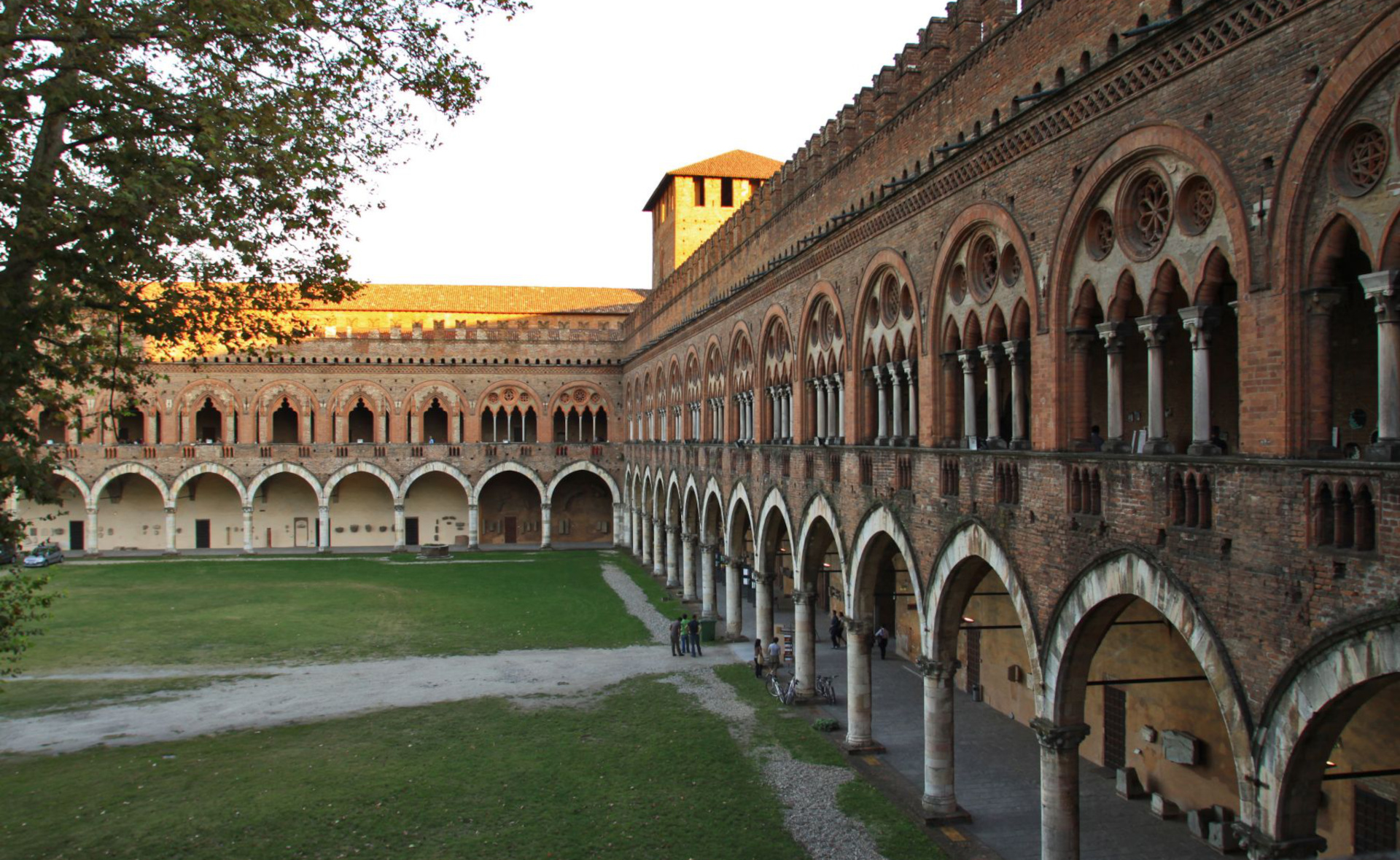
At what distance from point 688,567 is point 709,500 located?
3864 millimetres

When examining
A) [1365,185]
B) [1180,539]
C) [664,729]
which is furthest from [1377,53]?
[664,729]

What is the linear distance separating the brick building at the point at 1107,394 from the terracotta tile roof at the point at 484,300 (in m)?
22.7

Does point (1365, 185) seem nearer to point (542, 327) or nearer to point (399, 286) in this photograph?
point (542, 327)

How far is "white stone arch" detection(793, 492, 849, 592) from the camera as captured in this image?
57.0ft

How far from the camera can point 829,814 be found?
14000mm

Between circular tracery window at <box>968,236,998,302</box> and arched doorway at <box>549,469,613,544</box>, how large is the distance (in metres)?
38.1

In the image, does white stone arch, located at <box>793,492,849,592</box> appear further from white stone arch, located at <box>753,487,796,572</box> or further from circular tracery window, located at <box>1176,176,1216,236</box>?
circular tracery window, located at <box>1176,176,1216,236</box>

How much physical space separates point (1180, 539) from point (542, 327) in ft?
135

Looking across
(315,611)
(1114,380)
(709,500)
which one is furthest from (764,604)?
(315,611)

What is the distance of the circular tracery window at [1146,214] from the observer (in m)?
9.22

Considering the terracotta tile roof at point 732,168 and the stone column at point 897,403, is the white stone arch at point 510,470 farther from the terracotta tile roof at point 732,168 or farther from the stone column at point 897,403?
the stone column at point 897,403

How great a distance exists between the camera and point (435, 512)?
1912 inches

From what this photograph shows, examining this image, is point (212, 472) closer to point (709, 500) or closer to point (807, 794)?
point (709, 500)

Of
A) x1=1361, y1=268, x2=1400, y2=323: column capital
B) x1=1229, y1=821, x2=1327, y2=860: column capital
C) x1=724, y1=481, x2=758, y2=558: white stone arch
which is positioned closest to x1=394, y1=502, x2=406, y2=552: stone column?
x1=724, y1=481, x2=758, y2=558: white stone arch
